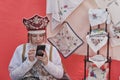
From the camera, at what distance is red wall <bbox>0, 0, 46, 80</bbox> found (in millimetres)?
2662

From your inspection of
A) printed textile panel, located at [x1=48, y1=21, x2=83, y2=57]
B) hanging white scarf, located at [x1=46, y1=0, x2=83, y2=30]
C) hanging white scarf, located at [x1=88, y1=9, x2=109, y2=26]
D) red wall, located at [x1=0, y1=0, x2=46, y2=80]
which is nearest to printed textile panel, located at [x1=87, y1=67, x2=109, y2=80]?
printed textile panel, located at [x1=48, y1=21, x2=83, y2=57]

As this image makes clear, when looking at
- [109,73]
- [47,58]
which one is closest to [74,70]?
[109,73]

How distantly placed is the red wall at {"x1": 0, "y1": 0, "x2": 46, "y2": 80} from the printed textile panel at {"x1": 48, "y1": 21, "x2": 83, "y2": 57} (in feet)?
1.47

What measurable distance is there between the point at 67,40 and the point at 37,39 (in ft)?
3.45

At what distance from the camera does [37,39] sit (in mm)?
2074

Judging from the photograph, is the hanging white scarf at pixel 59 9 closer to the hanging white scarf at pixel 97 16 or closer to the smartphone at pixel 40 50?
the hanging white scarf at pixel 97 16

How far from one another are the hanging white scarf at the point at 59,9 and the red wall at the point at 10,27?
29 centimetres

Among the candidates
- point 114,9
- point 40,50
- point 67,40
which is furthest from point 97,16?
point 40,50

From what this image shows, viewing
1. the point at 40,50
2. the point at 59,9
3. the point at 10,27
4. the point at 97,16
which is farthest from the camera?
the point at 59,9

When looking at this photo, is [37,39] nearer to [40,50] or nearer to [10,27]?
[40,50]

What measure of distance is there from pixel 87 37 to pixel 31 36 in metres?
0.93

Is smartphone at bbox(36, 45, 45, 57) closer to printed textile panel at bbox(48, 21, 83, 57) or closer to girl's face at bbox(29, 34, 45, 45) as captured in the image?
girl's face at bbox(29, 34, 45, 45)

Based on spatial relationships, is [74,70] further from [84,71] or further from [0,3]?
[0,3]

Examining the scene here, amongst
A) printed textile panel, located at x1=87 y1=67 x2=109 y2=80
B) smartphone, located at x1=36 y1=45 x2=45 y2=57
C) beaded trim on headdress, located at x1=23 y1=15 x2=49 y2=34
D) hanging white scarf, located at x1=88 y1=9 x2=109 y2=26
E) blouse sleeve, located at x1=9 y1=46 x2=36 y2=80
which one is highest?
hanging white scarf, located at x1=88 y1=9 x2=109 y2=26
